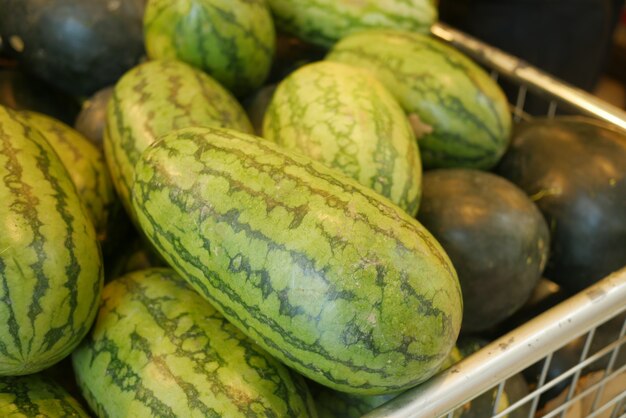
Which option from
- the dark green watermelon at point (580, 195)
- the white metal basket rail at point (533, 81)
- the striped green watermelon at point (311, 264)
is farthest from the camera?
the white metal basket rail at point (533, 81)

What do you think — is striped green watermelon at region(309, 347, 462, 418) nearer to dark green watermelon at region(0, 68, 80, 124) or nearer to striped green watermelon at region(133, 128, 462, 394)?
striped green watermelon at region(133, 128, 462, 394)

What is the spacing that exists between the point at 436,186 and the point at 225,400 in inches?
19.5

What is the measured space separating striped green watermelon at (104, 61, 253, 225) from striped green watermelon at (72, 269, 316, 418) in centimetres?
21

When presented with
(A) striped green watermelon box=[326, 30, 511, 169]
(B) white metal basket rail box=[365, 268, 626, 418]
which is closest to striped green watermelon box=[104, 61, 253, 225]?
(A) striped green watermelon box=[326, 30, 511, 169]

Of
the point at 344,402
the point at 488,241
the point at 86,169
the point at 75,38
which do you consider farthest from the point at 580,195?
the point at 75,38

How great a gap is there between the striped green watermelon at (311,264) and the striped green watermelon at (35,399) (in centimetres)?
22

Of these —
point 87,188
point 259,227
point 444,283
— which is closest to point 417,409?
point 444,283

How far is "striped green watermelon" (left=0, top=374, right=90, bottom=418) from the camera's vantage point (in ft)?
2.48

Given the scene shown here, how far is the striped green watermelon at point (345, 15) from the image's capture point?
129 centimetres

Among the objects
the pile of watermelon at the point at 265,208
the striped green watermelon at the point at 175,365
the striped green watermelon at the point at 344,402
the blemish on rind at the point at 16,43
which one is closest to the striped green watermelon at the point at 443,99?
the pile of watermelon at the point at 265,208

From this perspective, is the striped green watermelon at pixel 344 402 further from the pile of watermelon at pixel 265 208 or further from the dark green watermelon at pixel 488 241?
the dark green watermelon at pixel 488 241

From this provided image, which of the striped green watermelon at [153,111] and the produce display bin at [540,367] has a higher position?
the striped green watermelon at [153,111]

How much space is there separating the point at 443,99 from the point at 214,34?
40 centimetres

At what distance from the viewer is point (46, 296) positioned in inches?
28.8
